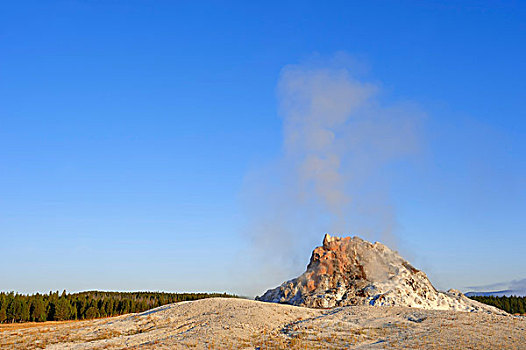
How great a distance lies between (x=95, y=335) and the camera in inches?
1751

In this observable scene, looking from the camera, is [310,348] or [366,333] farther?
[366,333]

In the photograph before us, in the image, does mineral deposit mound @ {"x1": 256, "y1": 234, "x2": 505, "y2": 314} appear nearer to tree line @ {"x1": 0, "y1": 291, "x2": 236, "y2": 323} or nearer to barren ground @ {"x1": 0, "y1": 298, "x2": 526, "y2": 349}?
barren ground @ {"x1": 0, "y1": 298, "x2": 526, "y2": 349}

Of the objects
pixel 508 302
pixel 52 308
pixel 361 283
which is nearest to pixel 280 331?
pixel 361 283

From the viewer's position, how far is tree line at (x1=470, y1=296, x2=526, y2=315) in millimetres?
108312

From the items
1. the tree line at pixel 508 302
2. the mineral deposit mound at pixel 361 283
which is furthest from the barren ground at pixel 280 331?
the tree line at pixel 508 302

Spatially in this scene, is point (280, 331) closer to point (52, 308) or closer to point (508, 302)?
point (52, 308)

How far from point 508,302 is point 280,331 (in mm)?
98990

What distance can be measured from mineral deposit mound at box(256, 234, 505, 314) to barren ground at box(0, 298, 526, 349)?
20795mm

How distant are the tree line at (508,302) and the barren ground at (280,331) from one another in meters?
77.2

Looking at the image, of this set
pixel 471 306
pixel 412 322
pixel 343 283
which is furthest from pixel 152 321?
pixel 471 306

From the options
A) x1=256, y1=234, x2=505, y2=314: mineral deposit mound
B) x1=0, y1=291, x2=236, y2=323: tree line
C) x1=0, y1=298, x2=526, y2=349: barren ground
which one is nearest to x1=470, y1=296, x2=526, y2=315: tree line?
x1=256, y1=234, x2=505, y2=314: mineral deposit mound

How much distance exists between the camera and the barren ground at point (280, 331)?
3529cm

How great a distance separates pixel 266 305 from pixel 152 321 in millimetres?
13563

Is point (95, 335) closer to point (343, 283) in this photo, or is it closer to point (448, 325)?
point (448, 325)
